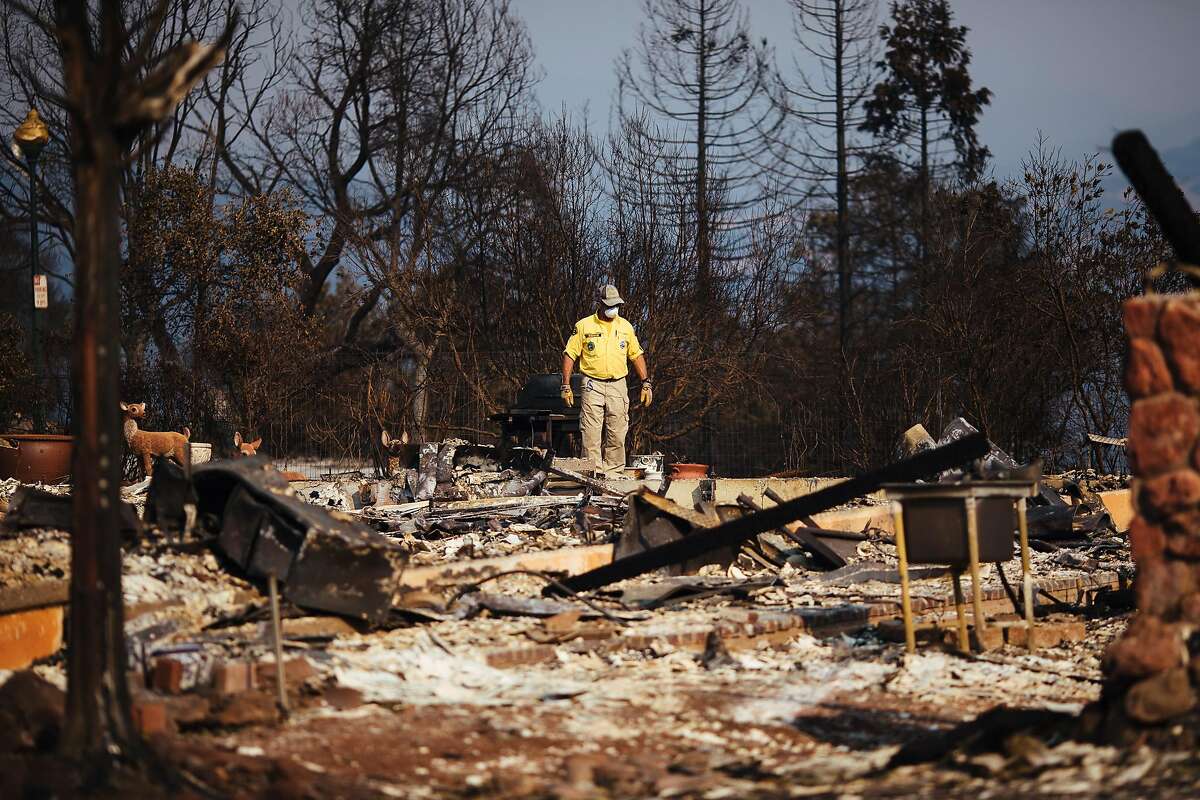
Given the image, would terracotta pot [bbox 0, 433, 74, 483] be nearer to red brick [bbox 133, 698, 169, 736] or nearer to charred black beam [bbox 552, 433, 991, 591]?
charred black beam [bbox 552, 433, 991, 591]

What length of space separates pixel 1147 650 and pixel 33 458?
14721mm

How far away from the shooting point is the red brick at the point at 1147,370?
15.4 ft

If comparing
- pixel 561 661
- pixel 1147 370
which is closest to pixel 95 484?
pixel 561 661

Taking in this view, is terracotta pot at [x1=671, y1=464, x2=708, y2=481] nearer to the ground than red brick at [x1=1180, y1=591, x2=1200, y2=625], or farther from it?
farther from it

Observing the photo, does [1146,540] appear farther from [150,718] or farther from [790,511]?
[150,718]

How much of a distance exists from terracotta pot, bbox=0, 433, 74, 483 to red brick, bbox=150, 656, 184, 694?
11.3 m

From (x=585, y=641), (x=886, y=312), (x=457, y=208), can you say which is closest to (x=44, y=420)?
(x=457, y=208)

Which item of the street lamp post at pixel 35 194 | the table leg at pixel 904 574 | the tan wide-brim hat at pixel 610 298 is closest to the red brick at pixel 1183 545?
the table leg at pixel 904 574

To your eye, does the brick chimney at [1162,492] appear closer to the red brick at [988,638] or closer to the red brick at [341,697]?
the red brick at [988,638]

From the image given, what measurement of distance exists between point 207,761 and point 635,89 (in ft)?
80.0

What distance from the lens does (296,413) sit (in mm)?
20547

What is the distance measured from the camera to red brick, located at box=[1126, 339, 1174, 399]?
15.4 ft

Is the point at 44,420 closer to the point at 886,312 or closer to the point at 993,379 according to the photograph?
the point at 993,379

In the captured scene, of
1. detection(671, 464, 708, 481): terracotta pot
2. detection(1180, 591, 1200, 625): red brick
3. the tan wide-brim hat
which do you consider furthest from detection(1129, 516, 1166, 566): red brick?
detection(671, 464, 708, 481): terracotta pot
